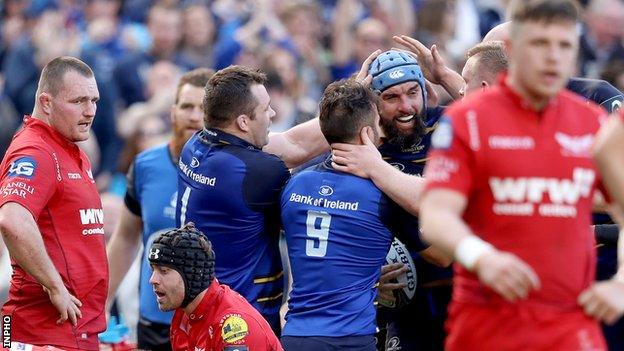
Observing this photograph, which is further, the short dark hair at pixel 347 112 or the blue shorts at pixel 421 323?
the blue shorts at pixel 421 323

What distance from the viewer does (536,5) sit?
5496 millimetres

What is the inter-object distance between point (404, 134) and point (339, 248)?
3.73 ft

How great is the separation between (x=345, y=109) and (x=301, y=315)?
3.97 ft

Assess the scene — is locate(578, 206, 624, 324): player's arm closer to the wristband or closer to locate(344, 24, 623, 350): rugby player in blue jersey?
the wristband

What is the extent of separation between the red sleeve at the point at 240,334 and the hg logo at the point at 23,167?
1.49m

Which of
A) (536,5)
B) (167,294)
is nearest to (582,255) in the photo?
(536,5)

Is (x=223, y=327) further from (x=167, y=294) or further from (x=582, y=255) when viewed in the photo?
(x=582, y=255)

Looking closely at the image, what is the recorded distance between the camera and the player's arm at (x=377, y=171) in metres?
7.49

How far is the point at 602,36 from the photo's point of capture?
16484 mm

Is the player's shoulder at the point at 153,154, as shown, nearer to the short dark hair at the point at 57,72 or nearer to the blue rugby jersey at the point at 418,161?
the short dark hair at the point at 57,72

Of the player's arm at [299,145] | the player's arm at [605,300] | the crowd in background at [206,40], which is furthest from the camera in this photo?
the crowd in background at [206,40]

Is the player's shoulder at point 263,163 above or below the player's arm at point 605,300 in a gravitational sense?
above

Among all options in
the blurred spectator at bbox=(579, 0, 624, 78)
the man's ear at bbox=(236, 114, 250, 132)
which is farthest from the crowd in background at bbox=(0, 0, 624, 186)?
the man's ear at bbox=(236, 114, 250, 132)

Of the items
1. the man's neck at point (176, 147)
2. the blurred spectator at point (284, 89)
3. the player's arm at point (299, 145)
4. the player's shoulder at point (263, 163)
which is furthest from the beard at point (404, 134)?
the blurred spectator at point (284, 89)
